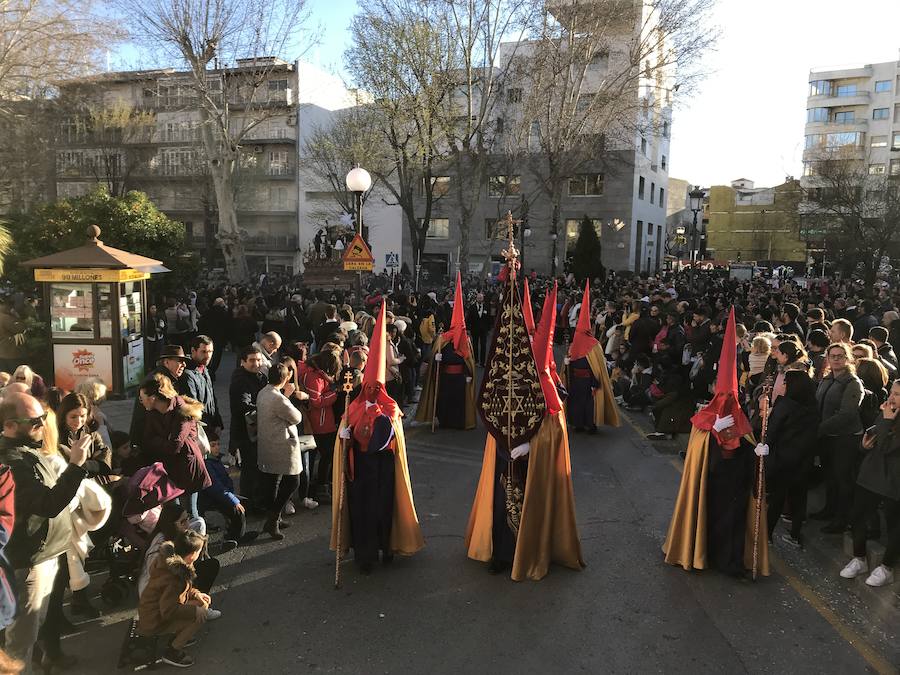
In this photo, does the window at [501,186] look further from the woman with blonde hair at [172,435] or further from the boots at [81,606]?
the boots at [81,606]

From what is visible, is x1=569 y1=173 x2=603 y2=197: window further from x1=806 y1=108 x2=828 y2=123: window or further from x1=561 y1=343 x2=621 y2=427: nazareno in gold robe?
x1=806 y1=108 x2=828 y2=123: window

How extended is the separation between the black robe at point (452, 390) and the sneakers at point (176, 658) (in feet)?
22.1

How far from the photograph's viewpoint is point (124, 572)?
209 inches

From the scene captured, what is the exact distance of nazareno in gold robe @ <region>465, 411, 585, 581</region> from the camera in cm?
557

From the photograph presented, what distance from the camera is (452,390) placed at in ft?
35.4

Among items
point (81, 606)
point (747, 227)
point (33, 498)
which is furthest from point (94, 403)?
point (747, 227)

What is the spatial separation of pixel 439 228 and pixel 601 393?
121 ft

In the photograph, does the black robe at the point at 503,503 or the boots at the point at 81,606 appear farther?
the black robe at the point at 503,503

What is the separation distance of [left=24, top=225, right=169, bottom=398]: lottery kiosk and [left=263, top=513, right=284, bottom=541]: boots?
6.09m

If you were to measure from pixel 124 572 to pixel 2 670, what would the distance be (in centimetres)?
280

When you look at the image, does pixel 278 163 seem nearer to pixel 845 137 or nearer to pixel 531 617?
pixel 531 617

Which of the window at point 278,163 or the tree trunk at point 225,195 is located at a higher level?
the window at point 278,163

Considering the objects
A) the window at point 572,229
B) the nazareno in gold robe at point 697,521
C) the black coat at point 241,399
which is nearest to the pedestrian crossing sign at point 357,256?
the black coat at point 241,399

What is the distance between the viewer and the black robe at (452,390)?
10773 mm
